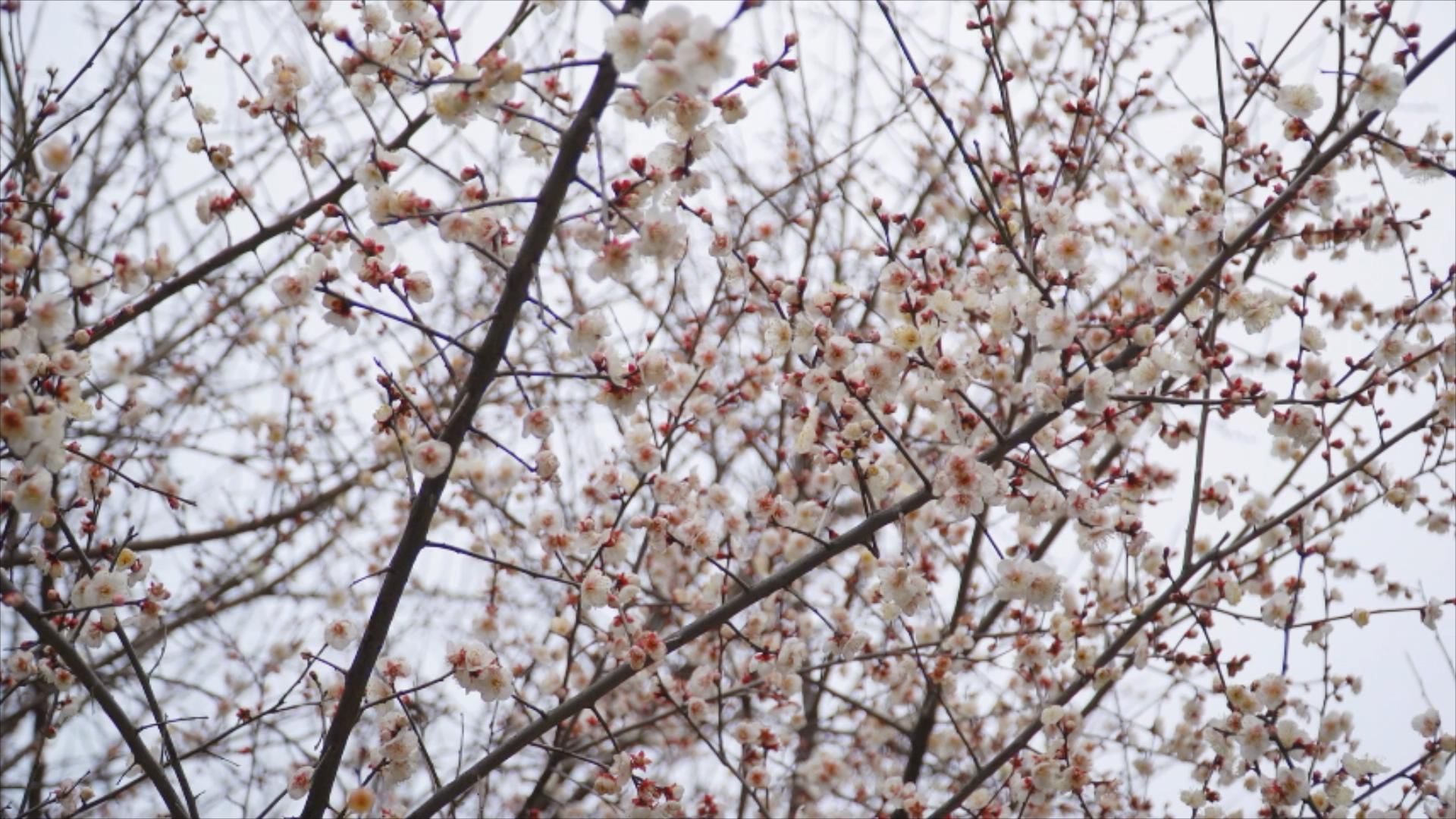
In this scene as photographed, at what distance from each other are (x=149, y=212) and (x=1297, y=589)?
508cm

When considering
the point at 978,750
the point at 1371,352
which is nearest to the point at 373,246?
the point at 1371,352

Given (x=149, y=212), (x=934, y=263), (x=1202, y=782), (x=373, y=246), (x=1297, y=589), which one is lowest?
(x=1202, y=782)

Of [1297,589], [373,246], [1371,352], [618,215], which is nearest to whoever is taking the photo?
[618,215]

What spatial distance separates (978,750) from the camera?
17.7ft

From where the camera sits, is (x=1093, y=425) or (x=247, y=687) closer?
(x=1093, y=425)

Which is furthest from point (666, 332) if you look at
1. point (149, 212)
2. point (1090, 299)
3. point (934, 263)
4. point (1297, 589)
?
point (1297, 589)

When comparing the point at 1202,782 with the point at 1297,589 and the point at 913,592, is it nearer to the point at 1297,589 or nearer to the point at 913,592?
the point at 1297,589

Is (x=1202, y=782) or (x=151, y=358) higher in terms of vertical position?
(x=151, y=358)

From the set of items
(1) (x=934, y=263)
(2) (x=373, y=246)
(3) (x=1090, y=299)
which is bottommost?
(2) (x=373, y=246)

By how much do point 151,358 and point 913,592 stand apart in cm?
380

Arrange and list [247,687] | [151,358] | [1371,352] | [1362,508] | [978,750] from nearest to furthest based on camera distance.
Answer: [1371,352] < [1362,508] < [151,358] < [978,750] < [247,687]

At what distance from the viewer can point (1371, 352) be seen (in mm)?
3264

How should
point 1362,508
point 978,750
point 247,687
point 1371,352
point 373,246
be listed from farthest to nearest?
point 247,687 < point 978,750 < point 1362,508 < point 1371,352 < point 373,246

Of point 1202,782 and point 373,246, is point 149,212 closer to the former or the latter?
point 373,246
